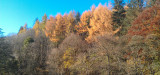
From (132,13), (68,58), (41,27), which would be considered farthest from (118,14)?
(41,27)

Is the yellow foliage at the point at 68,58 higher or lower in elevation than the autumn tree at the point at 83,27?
lower

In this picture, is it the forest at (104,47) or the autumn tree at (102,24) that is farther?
the autumn tree at (102,24)

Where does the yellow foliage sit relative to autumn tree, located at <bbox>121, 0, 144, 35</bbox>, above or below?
below

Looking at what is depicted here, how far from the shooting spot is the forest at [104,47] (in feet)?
32.4

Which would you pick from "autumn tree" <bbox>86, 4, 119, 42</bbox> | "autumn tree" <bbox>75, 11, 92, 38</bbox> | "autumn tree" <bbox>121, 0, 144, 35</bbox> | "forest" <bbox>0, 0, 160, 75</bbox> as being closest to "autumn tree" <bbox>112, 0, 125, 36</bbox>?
"forest" <bbox>0, 0, 160, 75</bbox>

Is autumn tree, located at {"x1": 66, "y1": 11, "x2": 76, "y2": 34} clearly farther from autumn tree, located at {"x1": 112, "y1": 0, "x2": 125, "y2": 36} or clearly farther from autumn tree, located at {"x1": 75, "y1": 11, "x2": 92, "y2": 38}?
autumn tree, located at {"x1": 112, "y1": 0, "x2": 125, "y2": 36}

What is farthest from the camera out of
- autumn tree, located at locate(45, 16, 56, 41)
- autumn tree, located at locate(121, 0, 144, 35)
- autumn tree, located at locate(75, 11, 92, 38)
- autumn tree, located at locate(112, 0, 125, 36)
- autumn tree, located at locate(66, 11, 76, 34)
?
autumn tree, located at locate(66, 11, 76, 34)

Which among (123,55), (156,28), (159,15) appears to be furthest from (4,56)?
(159,15)

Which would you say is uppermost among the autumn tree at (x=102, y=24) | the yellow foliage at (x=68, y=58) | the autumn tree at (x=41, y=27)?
the autumn tree at (x=41, y=27)

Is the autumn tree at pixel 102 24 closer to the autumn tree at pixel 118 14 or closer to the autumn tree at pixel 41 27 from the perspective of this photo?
the autumn tree at pixel 118 14

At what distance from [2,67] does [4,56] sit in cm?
143

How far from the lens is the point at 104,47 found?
11219 mm

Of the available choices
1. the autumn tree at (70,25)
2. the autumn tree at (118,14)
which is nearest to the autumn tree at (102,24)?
the autumn tree at (118,14)

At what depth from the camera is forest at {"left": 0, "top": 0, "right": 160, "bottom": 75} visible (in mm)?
9867
